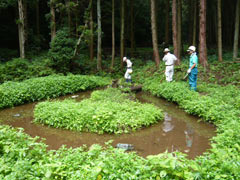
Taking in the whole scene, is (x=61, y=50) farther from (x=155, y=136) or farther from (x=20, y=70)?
(x=155, y=136)

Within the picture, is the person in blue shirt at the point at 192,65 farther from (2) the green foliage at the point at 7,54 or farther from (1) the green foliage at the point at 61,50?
(2) the green foliage at the point at 7,54

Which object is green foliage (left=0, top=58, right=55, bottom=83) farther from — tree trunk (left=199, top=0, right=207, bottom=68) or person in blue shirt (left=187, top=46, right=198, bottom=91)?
tree trunk (left=199, top=0, right=207, bottom=68)

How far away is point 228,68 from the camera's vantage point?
13516 millimetres

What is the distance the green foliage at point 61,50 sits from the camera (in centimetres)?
1577

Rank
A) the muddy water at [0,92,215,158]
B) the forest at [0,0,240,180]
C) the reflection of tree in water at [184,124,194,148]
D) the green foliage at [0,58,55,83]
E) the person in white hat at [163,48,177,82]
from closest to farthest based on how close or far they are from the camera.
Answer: the forest at [0,0,240,180]
the muddy water at [0,92,215,158]
the reflection of tree in water at [184,124,194,148]
the person in white hat at [163,48,177,82]
the green foliage at [0,58,55,83]

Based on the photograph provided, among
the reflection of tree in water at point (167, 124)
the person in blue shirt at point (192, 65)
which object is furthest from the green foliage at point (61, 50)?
the reflection of tree in water at point (167, 124)

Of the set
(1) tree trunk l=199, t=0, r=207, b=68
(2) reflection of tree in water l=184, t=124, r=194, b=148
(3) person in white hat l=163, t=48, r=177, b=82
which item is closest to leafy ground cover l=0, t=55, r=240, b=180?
(2) reflection of tree in water l=184, t=124, r=194, b=148

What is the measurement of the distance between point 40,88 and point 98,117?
5749 millimetres

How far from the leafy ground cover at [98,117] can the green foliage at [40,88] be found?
2.49m

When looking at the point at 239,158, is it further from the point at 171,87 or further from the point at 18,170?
the point at 171,87

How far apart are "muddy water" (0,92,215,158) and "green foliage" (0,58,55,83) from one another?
589 centimetres

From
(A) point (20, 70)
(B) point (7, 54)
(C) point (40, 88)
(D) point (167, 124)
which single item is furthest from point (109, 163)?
(B) point (7, 54)

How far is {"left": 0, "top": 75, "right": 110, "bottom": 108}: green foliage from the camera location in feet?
34.1

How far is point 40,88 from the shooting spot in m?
11.7
